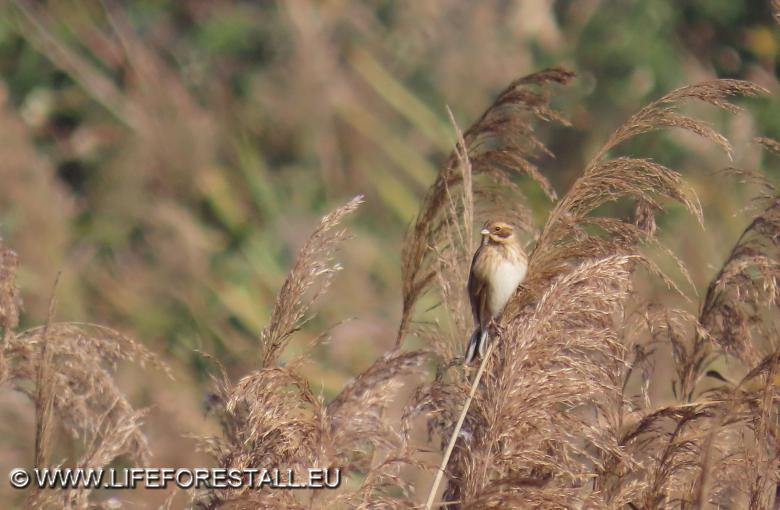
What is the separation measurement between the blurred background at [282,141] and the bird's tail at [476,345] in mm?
2625

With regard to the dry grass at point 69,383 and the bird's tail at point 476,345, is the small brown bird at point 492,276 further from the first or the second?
the dry grass at point 69,383

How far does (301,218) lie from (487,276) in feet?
11.3

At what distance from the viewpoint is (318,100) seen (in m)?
6.29

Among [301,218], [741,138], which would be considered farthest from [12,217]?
[741,138]

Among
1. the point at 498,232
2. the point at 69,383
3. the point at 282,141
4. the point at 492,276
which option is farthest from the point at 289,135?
the point at 69,383

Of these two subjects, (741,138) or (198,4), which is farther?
(198,4)

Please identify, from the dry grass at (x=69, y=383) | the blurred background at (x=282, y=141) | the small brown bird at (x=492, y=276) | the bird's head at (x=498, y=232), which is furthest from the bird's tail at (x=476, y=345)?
the blurred background at (x=282, y=141)

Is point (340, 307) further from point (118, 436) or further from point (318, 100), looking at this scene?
point (118, 436)

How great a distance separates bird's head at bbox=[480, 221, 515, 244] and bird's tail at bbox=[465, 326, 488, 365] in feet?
1.28

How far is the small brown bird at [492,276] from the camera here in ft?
8.29

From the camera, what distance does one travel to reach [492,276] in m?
2.71

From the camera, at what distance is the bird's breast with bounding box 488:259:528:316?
2.60 meters

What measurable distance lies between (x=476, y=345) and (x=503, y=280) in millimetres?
229

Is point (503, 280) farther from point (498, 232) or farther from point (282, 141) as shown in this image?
point (282, 141)
